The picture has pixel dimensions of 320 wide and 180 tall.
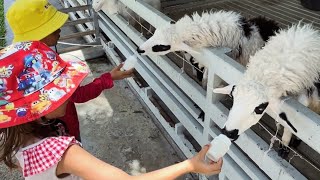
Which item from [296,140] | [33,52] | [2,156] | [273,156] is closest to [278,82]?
[273,156]

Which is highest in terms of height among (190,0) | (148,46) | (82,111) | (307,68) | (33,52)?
(33,52)

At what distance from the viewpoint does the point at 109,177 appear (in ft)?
4.00

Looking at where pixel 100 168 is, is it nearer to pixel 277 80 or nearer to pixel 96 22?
pixel 277 80

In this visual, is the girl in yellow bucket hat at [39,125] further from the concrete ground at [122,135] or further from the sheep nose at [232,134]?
the concrete ground at [122,135]

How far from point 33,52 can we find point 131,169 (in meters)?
1.78

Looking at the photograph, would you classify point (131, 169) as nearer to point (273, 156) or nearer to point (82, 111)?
point (82, 111)

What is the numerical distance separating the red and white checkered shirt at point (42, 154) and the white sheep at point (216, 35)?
1499 millimetres

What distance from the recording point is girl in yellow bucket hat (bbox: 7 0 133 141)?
1.96 meters

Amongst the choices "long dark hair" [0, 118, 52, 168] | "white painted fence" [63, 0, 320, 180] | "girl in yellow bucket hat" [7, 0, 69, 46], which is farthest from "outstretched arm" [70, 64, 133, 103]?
"long dark hair" [0, 118, 52, 168]

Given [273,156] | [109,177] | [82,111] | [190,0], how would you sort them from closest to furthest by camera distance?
[109,177], [273,156], [82,111], [190,0]

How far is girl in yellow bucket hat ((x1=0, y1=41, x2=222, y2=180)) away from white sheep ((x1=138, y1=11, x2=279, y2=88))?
139cm

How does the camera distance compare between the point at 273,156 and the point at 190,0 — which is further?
the point at 190,0

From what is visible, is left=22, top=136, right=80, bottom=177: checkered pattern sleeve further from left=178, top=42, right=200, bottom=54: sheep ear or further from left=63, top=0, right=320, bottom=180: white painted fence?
left=178, top=42, right=200, bottom=54: sheep ear

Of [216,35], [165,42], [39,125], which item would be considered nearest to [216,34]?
A: [216,35]
